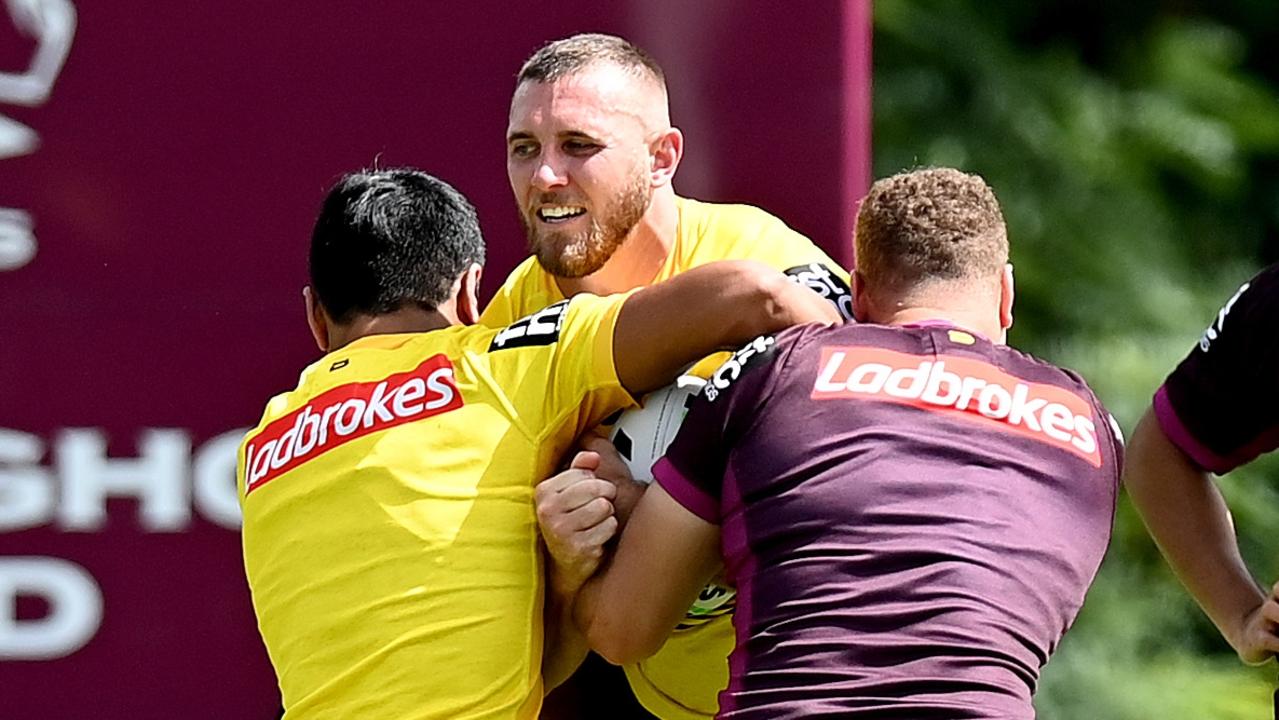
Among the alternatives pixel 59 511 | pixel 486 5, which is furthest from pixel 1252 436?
pixel 59 511

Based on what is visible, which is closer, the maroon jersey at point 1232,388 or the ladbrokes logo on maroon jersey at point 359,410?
the ladbrokes logo on maroon jersey at point 359,410

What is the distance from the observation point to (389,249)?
3.50 meters

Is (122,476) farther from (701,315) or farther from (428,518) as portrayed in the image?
(701,315)

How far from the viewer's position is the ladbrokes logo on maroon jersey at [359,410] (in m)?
3.32

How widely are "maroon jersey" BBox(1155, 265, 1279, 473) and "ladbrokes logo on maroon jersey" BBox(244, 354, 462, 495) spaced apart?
1218mm

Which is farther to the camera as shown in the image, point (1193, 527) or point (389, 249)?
point (1193, 527)

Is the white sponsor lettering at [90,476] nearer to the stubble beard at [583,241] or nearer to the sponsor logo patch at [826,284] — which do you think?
the stubble beard at [583,241]

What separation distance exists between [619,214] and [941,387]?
1.00 meters

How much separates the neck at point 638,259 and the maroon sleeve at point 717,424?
859mm

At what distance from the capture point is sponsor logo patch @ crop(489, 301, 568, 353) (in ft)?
11.0

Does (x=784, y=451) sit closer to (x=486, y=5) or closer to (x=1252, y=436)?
(x=1252, y=436)

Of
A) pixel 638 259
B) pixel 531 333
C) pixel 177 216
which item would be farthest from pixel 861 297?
pixel 177 216

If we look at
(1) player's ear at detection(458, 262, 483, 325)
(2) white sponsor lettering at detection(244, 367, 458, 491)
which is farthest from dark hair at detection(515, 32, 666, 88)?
(2) white sponsor lettering at detection(244, 367, 458, 491)

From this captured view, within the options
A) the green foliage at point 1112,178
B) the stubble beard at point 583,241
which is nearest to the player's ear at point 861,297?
the stubble beard at point 583,241
